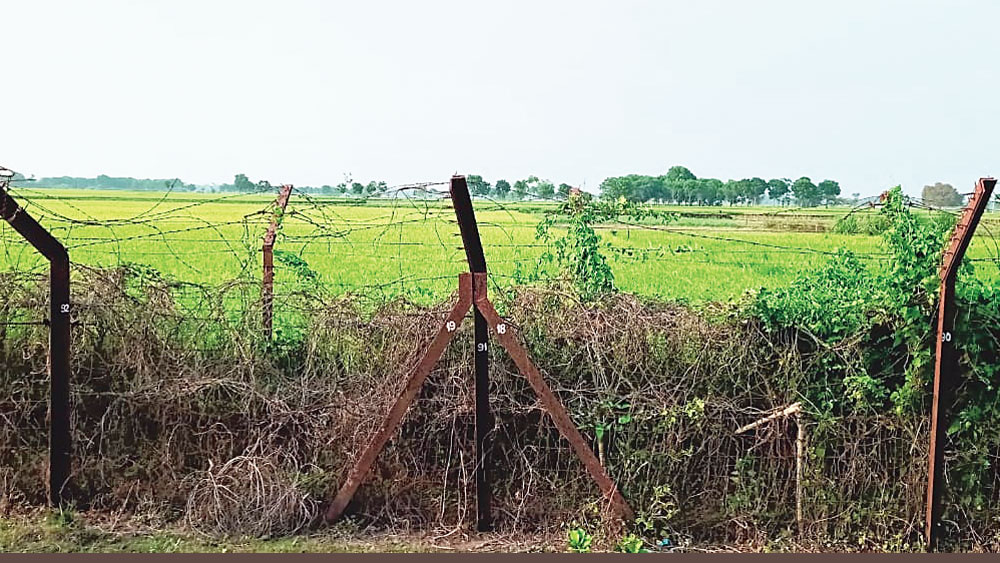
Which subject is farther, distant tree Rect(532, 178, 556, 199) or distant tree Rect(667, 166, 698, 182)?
distant tree Rect(667, 166, 698, 182)

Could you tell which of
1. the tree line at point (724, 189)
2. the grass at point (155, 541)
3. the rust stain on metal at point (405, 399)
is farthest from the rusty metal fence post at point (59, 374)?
the tree line at point (724, 189)

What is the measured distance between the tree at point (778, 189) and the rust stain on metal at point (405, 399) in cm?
1391

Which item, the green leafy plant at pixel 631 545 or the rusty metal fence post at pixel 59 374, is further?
the rusty metal fence post at pixel 59 374

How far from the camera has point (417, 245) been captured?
10.4m

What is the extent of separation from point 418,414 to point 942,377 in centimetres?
310

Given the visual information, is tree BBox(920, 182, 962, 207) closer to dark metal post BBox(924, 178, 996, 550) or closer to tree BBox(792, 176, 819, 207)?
dark metal post BBox(924, 178, 996, 550)

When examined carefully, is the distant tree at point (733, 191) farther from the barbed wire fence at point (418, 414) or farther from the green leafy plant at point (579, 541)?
the green leafy plant at point (579, 541)

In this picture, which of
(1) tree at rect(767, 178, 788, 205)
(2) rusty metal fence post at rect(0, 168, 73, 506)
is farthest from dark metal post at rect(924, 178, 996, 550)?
(1) tree at rect(767, 178, 788, 205)

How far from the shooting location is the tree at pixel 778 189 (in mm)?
17953

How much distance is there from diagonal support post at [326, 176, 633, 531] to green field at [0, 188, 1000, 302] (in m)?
0.55

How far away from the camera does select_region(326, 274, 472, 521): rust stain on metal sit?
17.4 ft

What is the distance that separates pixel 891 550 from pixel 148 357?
4778 millimetres

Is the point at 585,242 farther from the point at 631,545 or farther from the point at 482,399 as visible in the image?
the point at 631,545

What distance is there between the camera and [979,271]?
11.5m
